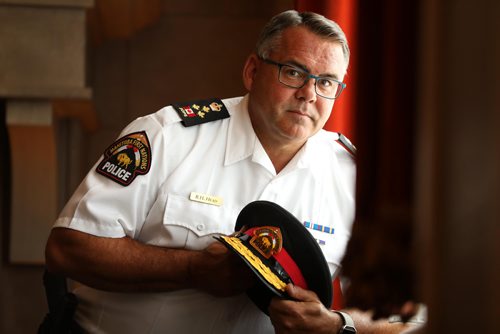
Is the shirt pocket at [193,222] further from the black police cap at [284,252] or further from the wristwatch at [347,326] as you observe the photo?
the wristwatch at [347,326]

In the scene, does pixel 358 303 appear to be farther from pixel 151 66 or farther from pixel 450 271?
pixel 151 66

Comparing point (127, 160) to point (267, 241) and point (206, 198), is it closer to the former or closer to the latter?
point (206, 198)

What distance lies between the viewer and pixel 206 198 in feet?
5.90

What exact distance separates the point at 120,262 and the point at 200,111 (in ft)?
1.54

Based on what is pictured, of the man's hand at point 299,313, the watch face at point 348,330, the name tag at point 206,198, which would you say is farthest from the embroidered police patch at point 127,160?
the watch face at point 348,330

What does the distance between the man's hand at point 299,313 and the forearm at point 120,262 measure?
0.90 ft

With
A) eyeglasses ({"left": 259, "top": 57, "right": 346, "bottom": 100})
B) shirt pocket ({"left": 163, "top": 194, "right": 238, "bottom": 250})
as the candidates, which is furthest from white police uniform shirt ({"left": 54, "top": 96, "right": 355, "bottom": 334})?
eyeglasses ({"left": 259, "top": 57, "right": 346, "bottom": 100})

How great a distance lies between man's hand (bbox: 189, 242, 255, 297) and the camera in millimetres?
1630

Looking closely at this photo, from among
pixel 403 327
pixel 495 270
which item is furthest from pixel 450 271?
pixel 403 327

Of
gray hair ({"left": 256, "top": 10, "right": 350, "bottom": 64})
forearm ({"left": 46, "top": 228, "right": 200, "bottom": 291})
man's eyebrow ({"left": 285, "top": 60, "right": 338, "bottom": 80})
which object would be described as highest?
gray hair ({"left": 256, "top": 10, "right": 350, "bottom": 64})

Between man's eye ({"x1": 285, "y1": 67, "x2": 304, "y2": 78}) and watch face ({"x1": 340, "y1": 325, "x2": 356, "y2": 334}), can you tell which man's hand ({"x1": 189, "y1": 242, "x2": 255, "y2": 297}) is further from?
man's eye ({"x1": 285, "y1": 67, "x2": 304, "y2": 78})

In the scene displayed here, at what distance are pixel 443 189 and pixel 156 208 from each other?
55.7 inches

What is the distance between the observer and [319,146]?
6.59ft

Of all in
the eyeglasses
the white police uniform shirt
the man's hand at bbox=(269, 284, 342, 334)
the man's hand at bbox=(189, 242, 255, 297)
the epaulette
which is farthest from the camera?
the epaulette
